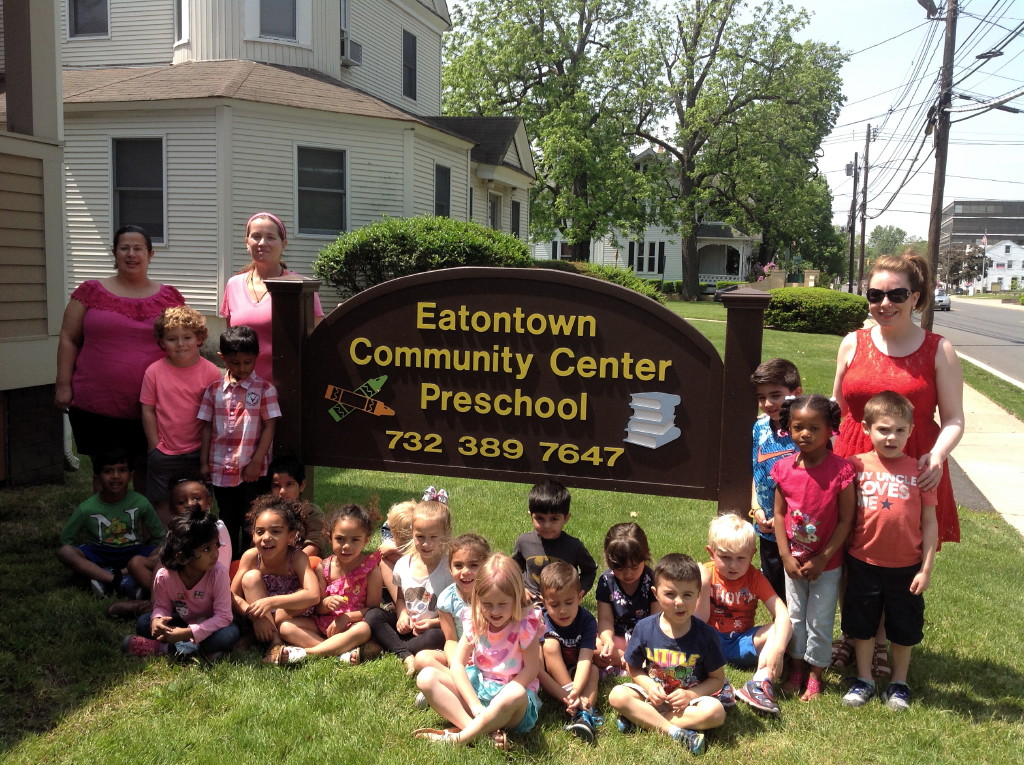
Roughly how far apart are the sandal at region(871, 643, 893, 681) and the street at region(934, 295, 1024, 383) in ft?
45.7

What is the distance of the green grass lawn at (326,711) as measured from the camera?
2.98 metres

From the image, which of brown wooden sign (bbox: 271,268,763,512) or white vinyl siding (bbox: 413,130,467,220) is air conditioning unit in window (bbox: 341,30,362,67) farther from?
brown wooden sign (bbox: 271,268,763,512)

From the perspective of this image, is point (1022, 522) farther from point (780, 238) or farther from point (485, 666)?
point (780, 238)

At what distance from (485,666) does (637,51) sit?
3058 cm

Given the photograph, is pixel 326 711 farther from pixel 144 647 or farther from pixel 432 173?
pixel 432 173

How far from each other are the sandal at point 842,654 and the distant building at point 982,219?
14664cm

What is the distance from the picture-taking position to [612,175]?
1199 inches

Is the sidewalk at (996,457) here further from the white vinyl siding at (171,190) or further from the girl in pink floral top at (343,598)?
the white vinyl siding at (171,190)

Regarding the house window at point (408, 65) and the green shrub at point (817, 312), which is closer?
the house window at point (408, 65)

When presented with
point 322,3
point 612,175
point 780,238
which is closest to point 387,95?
point 322,3

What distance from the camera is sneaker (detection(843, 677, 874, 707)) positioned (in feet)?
11.0

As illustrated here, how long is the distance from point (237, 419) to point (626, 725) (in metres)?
2.27

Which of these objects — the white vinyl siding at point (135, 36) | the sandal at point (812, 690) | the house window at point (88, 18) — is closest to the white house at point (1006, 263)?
the white vinyl siding at point (135, 36)

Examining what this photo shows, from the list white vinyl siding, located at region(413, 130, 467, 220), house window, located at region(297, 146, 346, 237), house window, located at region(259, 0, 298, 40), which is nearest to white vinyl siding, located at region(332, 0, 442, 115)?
house window, located at region(259, 0, 298, 40)
